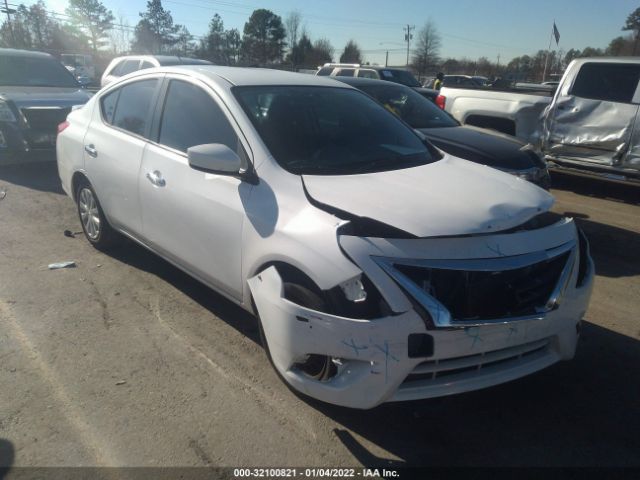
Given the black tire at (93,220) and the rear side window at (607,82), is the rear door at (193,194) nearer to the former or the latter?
the black tire at (93,220)

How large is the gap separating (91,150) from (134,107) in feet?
2.27

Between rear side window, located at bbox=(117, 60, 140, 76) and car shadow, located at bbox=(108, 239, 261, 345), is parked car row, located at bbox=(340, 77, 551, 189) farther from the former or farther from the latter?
rear side window, located at bbox=(117, 60, 140, 76)

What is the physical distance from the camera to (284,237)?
9.07 feet

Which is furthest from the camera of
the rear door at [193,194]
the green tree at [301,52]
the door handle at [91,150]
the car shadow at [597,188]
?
the green tree at [301,52]

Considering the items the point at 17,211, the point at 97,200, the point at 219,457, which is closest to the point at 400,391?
the point at 219,457

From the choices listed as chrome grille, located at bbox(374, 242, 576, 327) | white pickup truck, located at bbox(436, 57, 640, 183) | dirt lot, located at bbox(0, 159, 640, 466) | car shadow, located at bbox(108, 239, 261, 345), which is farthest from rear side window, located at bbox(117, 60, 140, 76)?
chrome grille, located at bbox(374, 242, 576, 327)

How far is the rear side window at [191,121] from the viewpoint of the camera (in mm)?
3461

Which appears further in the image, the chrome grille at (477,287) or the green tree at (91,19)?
the green tree at (91,19)

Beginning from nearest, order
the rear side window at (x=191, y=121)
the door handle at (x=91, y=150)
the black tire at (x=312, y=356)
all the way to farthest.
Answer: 1. the black tire at (x=312, y=356)
2. the rear side window at (x=191, y=121)
3. the door handle at (x=91, y=150)

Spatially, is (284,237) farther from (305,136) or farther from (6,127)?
(6,127)

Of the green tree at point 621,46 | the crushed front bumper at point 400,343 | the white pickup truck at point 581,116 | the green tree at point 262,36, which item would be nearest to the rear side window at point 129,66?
the white pickup truck at point 581,116

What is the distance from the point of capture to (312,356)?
2.67 metres

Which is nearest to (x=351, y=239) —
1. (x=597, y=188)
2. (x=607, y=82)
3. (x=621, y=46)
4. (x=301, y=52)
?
(x=607, y=82)

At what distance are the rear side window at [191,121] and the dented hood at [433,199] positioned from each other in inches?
31.1
